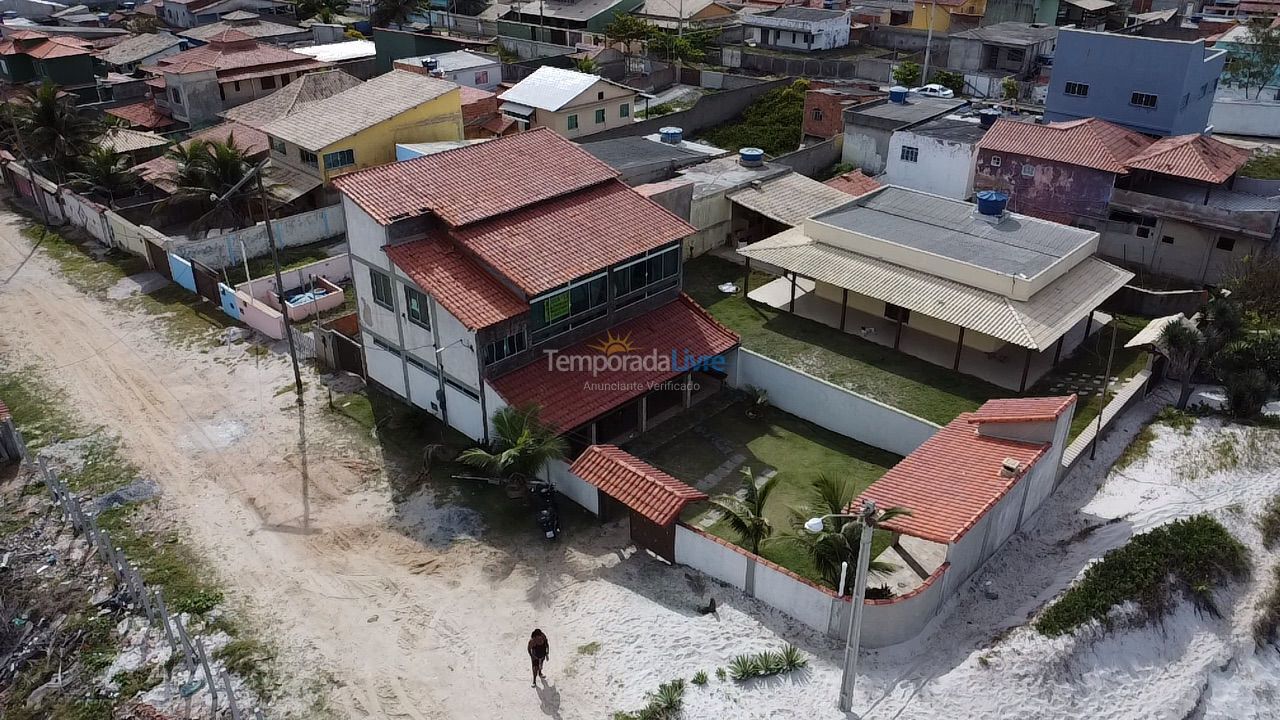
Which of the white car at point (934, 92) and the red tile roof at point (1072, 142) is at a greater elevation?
the red tile roof at point (1072, 142)

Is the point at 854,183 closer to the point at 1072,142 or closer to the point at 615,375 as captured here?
the point at 1072,142

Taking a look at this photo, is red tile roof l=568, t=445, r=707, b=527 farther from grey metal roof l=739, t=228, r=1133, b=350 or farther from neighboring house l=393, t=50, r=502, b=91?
neighboring house l=393, t=50, r=502, b=91

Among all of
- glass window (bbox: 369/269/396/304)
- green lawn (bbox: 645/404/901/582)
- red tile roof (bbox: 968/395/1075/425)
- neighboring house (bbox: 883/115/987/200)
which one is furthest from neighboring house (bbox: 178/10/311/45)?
red tile roof (bbox: 968/395/1075/425)

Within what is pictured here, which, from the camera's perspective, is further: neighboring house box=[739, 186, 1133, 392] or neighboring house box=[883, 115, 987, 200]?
neighboring house box=[883, 115, 987, 200]

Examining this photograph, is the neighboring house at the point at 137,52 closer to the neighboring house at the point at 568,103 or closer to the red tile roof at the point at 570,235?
the neighboring house at the point at 568,103

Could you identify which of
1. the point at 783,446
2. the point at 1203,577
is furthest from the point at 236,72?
the point at 1203,577

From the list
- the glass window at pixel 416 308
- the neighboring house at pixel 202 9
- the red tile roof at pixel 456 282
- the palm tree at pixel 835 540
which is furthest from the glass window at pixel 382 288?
the neighboring house at pixel 202 9

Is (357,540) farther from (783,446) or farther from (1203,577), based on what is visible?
(1203,577)
